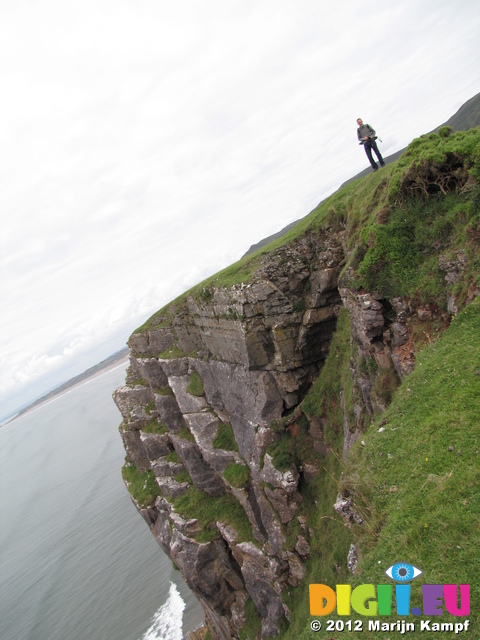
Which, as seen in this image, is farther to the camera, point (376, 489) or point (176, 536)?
point (176, 536)

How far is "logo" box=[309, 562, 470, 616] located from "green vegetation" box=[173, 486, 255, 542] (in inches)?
687

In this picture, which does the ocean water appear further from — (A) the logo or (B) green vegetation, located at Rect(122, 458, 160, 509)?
(A) the logo

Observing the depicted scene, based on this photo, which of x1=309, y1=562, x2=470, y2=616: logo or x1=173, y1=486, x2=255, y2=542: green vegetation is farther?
x1=173, y1=486, x2=255, y2=542: green vegetation

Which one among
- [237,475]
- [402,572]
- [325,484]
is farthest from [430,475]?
[237,475]

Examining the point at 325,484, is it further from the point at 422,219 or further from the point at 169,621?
the point at 169,621

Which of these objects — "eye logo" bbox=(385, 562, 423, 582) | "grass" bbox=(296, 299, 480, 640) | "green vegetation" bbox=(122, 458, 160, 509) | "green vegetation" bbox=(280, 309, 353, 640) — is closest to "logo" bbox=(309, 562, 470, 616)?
"eye logo" bbox=(385, 562, 423, 582)

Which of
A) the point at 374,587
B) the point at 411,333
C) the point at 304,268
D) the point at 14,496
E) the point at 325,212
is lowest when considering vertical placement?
the point at 14,496

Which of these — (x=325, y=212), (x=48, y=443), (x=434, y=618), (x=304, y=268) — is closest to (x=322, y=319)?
(x=304, y=268)

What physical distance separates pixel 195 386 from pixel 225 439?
4.98m

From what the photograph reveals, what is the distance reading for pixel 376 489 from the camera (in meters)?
9.21

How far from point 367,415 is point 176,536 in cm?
1895

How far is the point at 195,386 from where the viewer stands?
98.3 feet

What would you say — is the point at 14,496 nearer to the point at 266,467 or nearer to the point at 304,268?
the point at 266,467

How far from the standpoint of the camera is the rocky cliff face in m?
21.6
